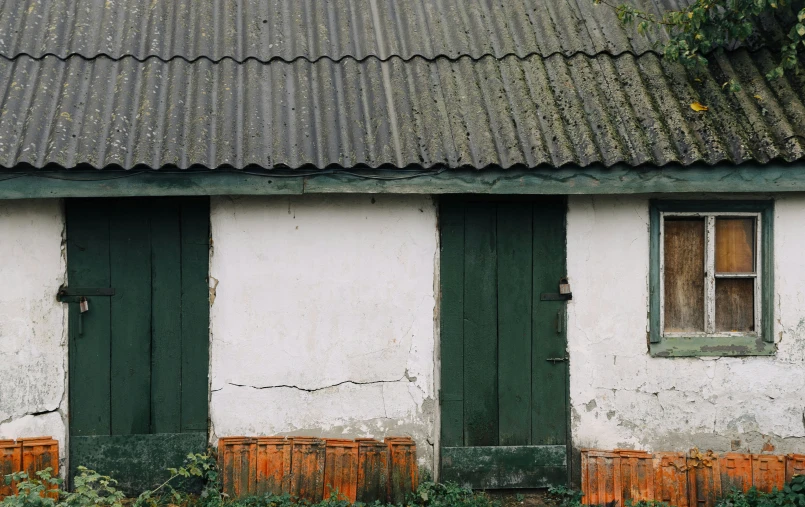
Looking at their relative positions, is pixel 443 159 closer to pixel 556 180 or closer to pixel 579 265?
pixel 556 180

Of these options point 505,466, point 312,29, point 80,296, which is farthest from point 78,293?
point 505,466

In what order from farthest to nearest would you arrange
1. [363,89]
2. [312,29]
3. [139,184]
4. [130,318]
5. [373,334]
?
1. [312,29]
2. [363,89]
3. [373,334]
4. [130,318]
5. [139,184]

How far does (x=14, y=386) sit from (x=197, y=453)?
1.45 metres

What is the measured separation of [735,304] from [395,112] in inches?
123

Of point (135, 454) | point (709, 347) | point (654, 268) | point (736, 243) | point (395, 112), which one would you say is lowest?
point (135, 454)

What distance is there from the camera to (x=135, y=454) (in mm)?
6020

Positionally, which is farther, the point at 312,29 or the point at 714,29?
the point at 312,29

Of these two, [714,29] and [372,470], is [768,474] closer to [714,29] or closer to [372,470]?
[372,470]

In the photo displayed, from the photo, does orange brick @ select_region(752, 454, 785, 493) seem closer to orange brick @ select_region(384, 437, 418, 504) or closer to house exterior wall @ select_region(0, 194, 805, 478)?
house exterior wall @ select_region(0, 194, 805, 478)

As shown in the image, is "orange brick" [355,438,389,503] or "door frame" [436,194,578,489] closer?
"orange brick" [355,438,389,503]

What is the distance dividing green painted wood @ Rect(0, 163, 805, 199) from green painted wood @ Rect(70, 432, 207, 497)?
1.89 metres

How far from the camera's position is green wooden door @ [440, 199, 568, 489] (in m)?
6.20

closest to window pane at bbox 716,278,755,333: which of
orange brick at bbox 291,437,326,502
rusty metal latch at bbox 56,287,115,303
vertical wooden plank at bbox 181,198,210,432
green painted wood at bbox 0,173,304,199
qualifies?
orange brick at bbox 291,437,326,502

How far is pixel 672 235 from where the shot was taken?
20.7ft
